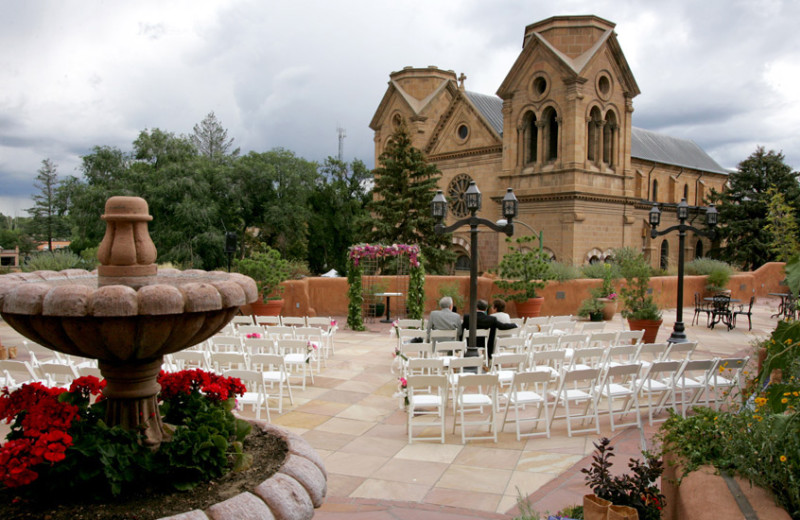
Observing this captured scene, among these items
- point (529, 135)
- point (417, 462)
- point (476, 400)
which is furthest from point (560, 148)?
point (417, 462)

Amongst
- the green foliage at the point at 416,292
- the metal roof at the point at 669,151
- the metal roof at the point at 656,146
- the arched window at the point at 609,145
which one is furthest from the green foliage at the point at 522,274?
the metal roof at the point at 669,151

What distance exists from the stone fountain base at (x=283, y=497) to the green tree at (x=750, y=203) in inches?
1643

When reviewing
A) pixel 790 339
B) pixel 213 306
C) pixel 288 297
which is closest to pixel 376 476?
pixel 213 306

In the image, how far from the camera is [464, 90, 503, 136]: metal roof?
1507 inches

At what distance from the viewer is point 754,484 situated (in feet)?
11.0

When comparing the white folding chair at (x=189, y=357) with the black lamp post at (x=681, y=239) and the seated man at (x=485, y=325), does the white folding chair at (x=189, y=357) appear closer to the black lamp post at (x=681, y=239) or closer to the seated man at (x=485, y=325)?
the seated man at (x=485, y=325)

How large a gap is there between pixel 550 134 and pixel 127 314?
103 feet

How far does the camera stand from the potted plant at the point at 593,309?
1778cm

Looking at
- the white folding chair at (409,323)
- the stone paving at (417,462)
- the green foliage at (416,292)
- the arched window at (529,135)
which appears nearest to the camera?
the stone paving at (417,462)

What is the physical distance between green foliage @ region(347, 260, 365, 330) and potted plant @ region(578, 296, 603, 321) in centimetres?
697

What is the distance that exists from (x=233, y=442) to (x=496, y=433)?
3274mm

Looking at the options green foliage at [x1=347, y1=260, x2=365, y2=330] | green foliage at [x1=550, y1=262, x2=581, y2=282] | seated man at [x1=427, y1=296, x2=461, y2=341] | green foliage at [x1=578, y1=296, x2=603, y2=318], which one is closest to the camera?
seated man at [x1=427, y1=296, x2=461, y2=341]

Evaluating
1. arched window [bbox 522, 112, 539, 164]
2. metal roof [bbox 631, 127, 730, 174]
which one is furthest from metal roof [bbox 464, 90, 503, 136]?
metal roof [bbox 631, 127, 730, 174]

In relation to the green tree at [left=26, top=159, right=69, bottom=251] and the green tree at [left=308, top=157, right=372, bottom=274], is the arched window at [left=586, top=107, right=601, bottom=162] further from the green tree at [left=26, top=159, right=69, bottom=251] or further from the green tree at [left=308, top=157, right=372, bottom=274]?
the green tree at [left=26, top=159, right=69, bottom=251]
